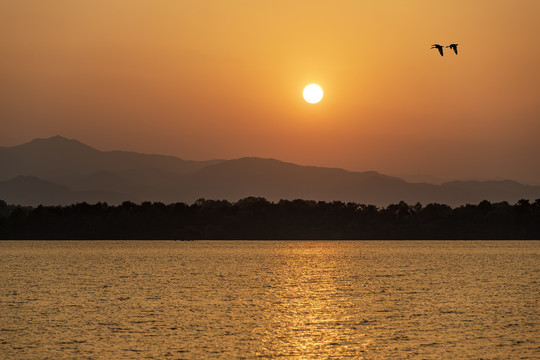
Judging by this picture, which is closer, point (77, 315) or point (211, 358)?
point (211, 358)

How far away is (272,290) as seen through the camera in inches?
4569

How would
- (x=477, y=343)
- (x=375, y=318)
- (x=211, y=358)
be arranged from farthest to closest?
(x=375, y=318) < (x=477, y=343) < (x=211, y=358)

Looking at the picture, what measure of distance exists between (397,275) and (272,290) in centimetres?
4300

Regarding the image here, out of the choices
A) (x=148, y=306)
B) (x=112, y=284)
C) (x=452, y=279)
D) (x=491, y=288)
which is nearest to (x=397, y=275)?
(x=452, y=279)

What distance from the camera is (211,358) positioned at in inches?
2275

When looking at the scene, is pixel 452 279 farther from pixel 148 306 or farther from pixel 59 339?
pixel 59 339

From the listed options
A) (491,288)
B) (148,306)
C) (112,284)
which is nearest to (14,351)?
(148,306)

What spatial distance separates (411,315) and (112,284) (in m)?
58.9

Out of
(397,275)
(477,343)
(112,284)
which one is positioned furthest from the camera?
(397,275)

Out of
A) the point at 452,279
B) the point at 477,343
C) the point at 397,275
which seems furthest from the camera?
the point at 397,275

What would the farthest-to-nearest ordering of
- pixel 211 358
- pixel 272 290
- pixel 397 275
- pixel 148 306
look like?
pixel 397 275, pixel 272 290, pixel 148 306, pixel 211 358

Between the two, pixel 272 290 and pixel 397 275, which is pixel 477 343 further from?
pixel 397 275

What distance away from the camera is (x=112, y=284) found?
127 meters

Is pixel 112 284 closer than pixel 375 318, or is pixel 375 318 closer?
pixel 375 318
